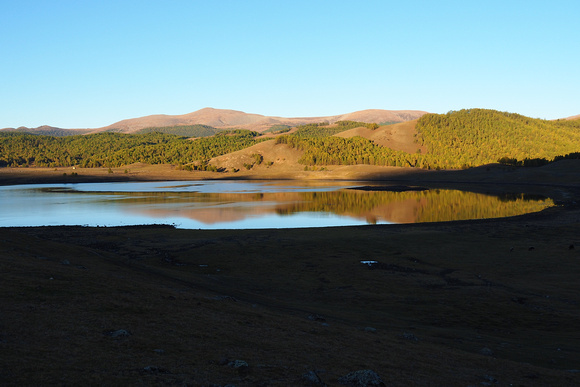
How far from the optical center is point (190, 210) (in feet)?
220

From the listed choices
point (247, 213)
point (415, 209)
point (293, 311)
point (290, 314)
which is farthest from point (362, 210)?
point (290, 314)

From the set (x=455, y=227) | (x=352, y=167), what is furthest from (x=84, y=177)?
(x=455, y=227)

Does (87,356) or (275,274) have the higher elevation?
(87,356)

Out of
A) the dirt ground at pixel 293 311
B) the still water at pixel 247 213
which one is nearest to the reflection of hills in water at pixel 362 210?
the still water at pixel 247 213

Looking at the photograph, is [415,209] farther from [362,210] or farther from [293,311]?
[293,311]

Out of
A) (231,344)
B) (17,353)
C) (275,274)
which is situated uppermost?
(17,353)

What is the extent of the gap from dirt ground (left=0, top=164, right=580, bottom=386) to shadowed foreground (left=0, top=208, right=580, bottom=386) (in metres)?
0.07

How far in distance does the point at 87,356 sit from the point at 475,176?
147 m

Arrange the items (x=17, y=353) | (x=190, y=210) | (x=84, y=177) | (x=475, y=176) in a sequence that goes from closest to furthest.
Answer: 1. (x=17, y=353)
2. (x=190, y=210)
3. (x=475, y=176)
4. (x=84, y=177)

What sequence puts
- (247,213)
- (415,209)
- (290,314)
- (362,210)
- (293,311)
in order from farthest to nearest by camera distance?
(415,209)
(362,210)
(247,213)
(293,311)
(290,314)

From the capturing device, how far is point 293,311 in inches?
701

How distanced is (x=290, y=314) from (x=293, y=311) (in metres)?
0.83

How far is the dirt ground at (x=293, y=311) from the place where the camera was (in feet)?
31.4

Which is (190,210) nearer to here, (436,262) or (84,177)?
Result: (436,262)
